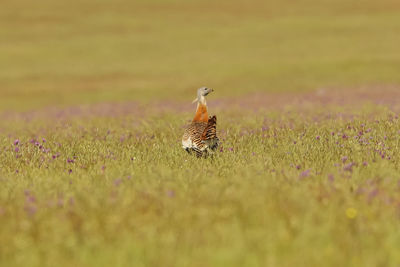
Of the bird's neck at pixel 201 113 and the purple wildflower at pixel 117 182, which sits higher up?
the bird's neck at pixel 201 113

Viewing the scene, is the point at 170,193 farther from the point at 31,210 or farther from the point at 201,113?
the point at 201,113

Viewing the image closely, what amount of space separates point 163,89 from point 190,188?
28.7 metres

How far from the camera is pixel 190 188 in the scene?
20.1ft

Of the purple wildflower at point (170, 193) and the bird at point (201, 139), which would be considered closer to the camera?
the purple wildflower at point (170, 193)

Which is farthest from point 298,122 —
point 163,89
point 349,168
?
point 163,89

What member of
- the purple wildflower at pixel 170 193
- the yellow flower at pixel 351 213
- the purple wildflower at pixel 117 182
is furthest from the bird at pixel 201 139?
the yellow flower at pixel 351 213

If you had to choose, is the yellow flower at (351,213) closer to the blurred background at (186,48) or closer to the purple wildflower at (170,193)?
the purple wildflower at (170,193)

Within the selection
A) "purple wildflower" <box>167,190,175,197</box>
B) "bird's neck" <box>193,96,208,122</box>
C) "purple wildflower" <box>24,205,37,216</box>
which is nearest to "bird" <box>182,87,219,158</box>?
"bird's neck" <box>193,96,208,122</box>

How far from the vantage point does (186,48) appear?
51531mm

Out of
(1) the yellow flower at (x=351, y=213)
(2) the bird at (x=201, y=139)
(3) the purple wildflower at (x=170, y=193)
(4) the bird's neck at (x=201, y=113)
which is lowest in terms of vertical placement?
(1) the yellow flower at (x=351, y=213)

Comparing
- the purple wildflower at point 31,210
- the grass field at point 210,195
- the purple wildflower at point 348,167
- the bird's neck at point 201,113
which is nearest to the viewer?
the grass field at point 210,195

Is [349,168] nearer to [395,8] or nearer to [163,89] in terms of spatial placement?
[163,89]

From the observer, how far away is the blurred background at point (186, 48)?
3431cm

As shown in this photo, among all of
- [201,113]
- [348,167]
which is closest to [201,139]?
[201,113]
